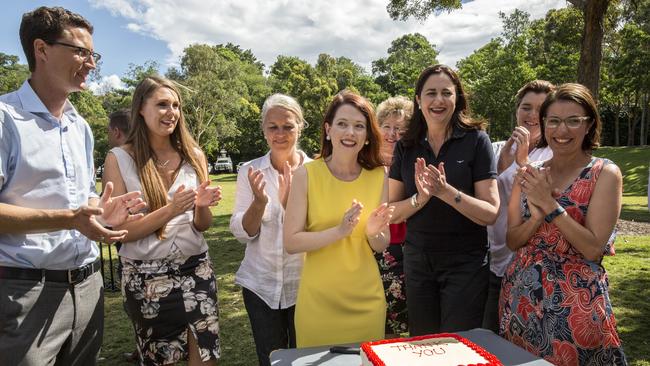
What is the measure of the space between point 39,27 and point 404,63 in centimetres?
5428

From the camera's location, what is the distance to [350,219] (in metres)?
2.40

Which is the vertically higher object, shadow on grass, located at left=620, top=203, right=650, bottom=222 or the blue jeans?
the blue jeans

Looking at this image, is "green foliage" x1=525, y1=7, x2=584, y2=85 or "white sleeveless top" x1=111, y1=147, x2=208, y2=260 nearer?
"white sleeveless top" x1=111, y1=147, x2=208, y2=260

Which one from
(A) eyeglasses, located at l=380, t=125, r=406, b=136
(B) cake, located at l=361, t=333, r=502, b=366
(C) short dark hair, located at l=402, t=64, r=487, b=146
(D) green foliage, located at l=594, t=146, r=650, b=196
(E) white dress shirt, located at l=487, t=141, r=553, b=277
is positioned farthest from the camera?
(D) green foliage, located at l=594, t=146, r=650, b=196

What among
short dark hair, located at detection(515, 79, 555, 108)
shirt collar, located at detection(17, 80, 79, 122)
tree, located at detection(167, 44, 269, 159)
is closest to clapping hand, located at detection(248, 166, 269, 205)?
shirt collar, located at detection(17, 80, 79, 122)

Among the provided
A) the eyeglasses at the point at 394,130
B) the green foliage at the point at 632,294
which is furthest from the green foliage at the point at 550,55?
the eyeglasses at the point at 394,130

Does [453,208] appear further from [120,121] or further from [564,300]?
[120,121]

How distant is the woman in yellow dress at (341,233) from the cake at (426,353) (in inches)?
25.5

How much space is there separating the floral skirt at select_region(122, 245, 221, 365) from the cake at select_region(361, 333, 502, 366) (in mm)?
1341

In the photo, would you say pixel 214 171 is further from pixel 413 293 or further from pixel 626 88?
pixel 413 293

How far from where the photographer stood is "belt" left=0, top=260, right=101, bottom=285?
220cm

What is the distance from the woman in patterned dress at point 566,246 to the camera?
2.30 meters

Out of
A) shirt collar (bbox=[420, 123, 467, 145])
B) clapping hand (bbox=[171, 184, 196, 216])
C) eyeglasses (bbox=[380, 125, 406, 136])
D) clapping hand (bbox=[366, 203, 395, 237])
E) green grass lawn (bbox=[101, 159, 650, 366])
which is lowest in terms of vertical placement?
green grass lawn (bbox=[101, 159, 650, 366])

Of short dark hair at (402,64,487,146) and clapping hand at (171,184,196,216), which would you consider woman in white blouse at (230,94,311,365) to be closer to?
clapping hand at (171,184,196,216)
